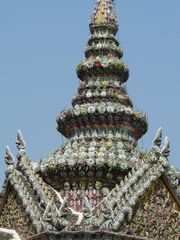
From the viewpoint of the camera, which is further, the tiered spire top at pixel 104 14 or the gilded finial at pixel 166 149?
the tiered spire top at pixel 104 14

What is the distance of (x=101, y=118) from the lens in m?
32.4

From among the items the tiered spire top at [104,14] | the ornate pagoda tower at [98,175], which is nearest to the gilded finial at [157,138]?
the ornate pagoda tower at [98,175]

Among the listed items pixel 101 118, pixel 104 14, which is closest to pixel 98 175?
pixel 101 118

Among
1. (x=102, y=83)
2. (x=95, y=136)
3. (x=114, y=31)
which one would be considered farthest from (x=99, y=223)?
(x=114, y=31)

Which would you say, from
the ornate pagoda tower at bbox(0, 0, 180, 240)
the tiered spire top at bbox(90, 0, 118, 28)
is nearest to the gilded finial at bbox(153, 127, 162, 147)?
the ornate pagoda tower at bbox(0, 0, 180, 240)

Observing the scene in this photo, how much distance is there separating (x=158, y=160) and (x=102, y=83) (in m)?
5.18

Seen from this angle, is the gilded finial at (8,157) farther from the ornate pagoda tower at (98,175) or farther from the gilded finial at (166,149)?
the gilded finial at (166,149)

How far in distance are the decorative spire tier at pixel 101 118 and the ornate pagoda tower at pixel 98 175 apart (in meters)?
0.03

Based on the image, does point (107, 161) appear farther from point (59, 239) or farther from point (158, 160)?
point (59, 239)

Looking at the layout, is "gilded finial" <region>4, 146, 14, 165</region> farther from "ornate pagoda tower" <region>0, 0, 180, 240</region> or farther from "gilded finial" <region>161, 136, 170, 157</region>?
"gilded finial" <region>161, 136, 170, 157</region>

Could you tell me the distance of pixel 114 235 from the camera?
90.9 ft

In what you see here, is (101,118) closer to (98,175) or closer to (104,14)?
(98,175)

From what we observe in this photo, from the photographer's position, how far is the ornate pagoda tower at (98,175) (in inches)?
1103

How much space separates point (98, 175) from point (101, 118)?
250 cm
